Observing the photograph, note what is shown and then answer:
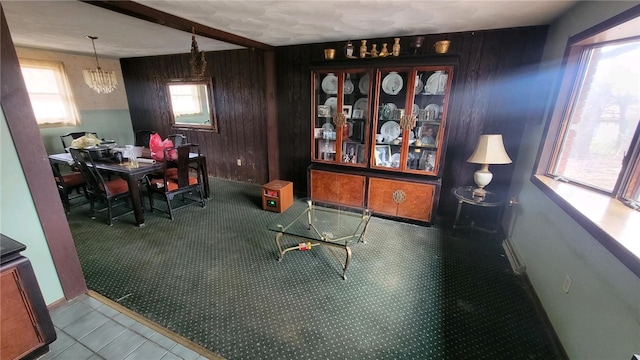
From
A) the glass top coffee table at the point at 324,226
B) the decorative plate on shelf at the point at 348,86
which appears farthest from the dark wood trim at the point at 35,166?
the decorative plate on shelf at the point at 348,86

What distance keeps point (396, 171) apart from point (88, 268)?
3.25 metres

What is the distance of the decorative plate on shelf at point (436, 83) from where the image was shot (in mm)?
2815

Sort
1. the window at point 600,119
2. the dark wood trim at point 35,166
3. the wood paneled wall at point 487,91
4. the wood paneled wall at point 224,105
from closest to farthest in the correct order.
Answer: the dark wood trim at point 35,166
the window at point 600,119
the wood paneled wall at point 487,91
the wood paneled wall at point 224,105

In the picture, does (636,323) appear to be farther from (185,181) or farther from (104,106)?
(104,106)

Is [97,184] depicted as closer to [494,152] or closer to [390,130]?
[390,130]

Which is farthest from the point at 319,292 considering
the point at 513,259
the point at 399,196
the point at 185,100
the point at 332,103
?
the point at 185,100

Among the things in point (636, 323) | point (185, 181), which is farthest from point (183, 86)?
point (636, 323)

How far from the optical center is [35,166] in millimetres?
1613

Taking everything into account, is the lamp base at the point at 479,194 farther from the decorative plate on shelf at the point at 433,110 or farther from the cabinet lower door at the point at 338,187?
the cabinet lower door at the point at 338,187

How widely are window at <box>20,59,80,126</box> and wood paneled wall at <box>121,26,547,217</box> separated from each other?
105 centimetres

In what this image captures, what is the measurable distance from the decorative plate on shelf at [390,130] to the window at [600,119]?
142 centimetres

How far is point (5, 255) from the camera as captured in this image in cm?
126

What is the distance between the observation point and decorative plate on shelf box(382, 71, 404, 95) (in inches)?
117

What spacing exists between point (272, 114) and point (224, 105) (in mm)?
1111
